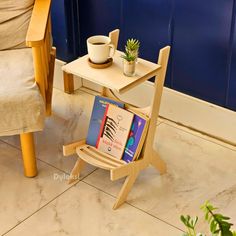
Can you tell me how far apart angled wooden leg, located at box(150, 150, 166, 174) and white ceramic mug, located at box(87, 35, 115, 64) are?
45 centimetres

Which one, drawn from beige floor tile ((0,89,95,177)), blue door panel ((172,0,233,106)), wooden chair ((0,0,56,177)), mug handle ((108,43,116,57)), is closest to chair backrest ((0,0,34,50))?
wooden chair ((0,0,56,177))

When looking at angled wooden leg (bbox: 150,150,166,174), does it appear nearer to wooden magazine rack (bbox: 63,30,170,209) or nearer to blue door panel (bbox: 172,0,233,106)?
wooden magazine rack (bbox: 63,30,170,209)

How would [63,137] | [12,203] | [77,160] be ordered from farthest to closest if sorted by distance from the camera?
[63,137] < [77,160] < [12,203]

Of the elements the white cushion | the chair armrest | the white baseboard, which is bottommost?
the white baseboard

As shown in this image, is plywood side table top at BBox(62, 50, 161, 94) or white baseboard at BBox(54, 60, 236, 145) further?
white baseboard at BBox(54, 60, 236, 145)

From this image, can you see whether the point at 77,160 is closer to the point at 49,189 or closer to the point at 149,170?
the point at 49,189

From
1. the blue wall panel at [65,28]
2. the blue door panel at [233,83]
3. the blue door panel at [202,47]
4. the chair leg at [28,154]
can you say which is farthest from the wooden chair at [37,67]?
the blue door panel at [233,83]

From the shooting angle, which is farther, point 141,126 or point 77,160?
point 77,160

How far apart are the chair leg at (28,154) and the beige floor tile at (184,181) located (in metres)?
0.23

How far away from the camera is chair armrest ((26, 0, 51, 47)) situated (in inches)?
71.6

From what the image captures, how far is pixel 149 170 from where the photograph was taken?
2137mm

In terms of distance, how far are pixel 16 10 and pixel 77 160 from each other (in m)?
0.73

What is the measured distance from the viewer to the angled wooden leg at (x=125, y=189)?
1.92 meters

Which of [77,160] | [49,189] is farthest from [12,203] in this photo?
[77,160]
